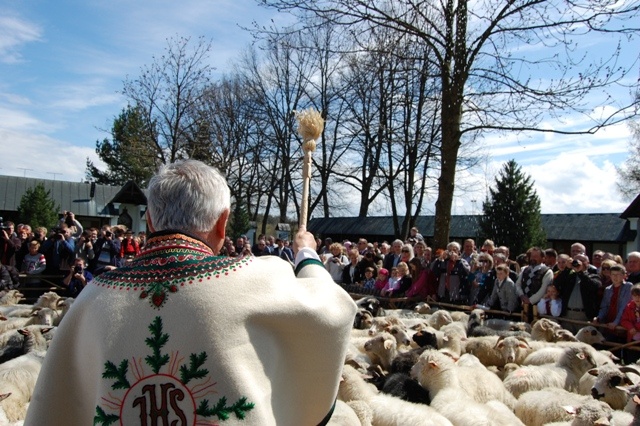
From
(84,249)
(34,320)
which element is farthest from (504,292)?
(84,249)

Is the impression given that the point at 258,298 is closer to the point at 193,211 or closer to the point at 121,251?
the point at 193,211

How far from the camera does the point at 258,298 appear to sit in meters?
2.24

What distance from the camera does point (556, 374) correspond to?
675 centimetres

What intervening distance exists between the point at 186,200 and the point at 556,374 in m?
5.65

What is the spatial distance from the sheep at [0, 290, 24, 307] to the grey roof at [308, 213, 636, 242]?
2131 cm

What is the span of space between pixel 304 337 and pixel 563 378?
535 cm

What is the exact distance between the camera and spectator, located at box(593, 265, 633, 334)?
8352 mm

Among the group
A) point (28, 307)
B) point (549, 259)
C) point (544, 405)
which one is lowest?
point (28, 307)

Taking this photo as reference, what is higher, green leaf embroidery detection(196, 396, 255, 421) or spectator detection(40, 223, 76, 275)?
green leaf embroidery detection(196, 396, 255, 421)

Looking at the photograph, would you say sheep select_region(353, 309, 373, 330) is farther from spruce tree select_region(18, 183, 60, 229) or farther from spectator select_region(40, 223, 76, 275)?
spruce tree select_region(18, 183, 60, 229)

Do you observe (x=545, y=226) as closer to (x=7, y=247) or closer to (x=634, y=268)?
(x=634, y=268)

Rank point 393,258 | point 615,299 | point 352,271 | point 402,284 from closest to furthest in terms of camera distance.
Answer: point 615,299 → point 402,284 → point 393,258 → point 352,271

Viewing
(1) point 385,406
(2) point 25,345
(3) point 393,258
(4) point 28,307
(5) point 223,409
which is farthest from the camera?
(3) point 393,258

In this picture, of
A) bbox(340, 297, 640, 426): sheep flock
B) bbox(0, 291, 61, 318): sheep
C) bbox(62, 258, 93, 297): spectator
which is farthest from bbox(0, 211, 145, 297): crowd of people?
bbox(340, 297, 640, 426): sheep flock
